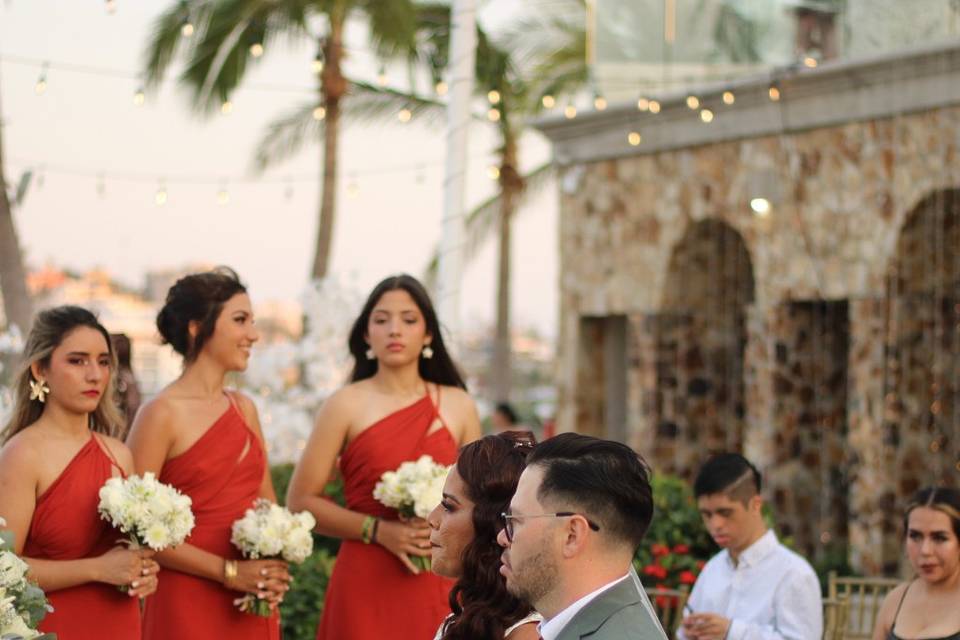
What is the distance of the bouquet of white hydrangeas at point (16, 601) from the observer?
3861 mm

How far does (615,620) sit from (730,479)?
2.89 meters

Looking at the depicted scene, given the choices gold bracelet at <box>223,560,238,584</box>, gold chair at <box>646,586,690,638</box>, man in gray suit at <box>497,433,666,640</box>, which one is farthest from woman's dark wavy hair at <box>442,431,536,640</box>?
gold chair at <box>646,586,690,638</box>

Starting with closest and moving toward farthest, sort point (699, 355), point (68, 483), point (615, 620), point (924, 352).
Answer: point (615, 620)
point (68, 483)
point (924, 352)
point (699, 355)

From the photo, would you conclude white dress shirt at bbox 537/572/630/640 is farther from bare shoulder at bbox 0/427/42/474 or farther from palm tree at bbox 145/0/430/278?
palm tree at bbox 145/0/430/278

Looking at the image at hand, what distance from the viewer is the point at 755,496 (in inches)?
237

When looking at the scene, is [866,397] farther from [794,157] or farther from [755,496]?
[755,496]

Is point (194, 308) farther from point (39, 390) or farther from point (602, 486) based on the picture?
point (602, 486)

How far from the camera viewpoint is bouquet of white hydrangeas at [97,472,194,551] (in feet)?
16.4

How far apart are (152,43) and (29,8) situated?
3.06 m

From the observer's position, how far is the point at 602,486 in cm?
313

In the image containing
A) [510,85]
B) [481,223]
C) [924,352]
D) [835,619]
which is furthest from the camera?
[481,223]

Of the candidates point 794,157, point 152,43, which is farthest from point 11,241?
point 794,157

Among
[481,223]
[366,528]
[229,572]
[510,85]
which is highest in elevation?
[510,85]

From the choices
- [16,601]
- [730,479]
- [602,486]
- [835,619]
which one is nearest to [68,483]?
[16,601]
